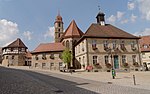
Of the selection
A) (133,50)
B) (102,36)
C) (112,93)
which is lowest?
(112,93)

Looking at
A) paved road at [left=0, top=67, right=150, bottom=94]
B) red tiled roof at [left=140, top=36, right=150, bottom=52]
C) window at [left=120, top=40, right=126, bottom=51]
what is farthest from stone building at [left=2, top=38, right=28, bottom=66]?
paved road at [left=0, top=67, right=150, bottom=94]

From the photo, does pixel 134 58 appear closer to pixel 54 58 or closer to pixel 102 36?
pixel 102 36

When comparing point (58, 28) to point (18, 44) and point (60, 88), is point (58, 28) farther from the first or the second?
point (60, 88)

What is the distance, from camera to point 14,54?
6669 centimetres

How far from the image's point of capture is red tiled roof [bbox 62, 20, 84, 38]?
5231cm

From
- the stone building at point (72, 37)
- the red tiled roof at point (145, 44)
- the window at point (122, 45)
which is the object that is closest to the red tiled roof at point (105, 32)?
the window at point (122, 45)

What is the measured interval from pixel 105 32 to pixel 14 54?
139 feet

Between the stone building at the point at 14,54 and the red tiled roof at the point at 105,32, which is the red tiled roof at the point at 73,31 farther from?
the stone building at the point at 14,54

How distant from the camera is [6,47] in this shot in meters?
67.2

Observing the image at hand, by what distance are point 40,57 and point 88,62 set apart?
2057 cm

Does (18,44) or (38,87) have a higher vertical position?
(18,44)

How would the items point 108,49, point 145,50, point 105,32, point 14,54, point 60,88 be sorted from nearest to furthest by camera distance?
point 60,88 < point 108,49 < point 105,32 < point 145,50 < point 14,54

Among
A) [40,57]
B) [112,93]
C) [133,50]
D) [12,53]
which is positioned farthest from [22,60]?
[112,93]

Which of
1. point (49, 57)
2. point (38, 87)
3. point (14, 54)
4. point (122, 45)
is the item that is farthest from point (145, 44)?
point (38, 87)
